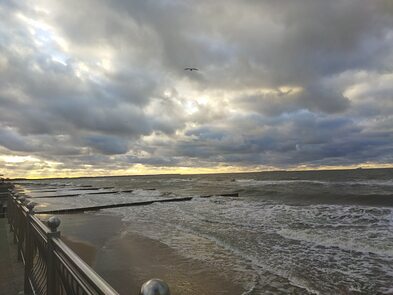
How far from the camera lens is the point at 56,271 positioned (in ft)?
11.5

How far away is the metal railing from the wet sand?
3.05m

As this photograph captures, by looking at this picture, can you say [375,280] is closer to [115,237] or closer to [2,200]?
[115,237]

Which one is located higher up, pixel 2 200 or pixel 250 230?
pixel 2 200

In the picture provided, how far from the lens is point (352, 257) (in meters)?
11.2

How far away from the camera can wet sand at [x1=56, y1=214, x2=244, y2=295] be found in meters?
8.20

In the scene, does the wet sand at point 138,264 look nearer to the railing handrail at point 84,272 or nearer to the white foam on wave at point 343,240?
the railing handrail at point 84,272

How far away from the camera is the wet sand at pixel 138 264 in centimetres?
820

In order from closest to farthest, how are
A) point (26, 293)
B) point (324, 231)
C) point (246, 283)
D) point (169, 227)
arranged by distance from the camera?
point (26, 293), point (246, 283), point (324, 231), point (169, 227)

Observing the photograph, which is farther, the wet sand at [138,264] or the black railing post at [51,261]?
the wet sand at [138,264]

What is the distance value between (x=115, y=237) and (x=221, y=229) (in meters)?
5.01

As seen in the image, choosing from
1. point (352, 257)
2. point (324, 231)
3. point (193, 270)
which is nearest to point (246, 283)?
point (193, 270)

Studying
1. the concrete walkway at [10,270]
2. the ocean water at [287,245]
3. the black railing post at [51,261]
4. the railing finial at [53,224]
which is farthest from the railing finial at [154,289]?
the ocean water at [287,245]

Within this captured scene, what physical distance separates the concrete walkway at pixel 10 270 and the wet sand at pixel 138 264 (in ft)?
7.58

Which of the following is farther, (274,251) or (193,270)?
(274,251)
